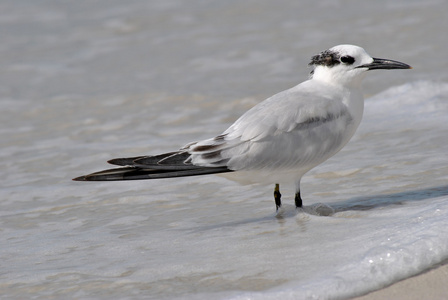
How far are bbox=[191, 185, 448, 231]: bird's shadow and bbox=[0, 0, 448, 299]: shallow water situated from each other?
16 millimetres

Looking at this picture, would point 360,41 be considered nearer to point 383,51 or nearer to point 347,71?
point 383,51

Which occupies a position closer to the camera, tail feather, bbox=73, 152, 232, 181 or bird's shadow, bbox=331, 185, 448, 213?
tail feather, bbox=73, 152, 232, 181

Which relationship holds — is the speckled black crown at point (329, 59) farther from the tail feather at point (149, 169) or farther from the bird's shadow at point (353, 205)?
the tail feather at point (149, 169)

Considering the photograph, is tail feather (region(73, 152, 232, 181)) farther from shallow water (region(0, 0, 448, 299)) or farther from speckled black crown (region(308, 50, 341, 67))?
speckled black crown (region(308, 50, 341, 67))

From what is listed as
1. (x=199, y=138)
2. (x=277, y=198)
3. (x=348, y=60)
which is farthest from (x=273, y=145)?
(x=199, y=138)

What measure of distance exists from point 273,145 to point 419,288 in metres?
1.37

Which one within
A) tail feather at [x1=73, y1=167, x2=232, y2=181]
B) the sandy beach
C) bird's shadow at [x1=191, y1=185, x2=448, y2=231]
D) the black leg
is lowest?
the sandy beach

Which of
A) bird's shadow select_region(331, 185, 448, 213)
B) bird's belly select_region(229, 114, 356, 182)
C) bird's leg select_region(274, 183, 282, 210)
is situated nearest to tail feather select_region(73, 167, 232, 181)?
bird's belly select_region(229, 114, 356, 182)

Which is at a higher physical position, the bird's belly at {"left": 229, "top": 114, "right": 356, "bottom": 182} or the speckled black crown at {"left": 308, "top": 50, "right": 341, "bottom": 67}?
Result: the speckled black crown at {"left": 308, "top": 50, "right": 341, "bottom": 67}

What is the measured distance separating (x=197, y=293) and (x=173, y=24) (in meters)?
7.37

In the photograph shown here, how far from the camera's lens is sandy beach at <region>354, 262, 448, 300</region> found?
3.08 meters

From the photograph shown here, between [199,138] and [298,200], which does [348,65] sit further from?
[199,138]

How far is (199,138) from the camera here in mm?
6355

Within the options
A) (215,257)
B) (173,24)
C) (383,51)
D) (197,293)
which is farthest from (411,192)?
(173,24)
